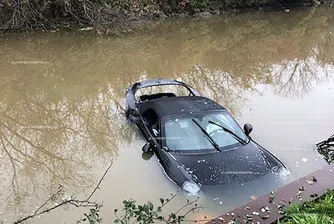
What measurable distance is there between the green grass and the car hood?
7.57 feet

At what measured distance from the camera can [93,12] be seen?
60.3 ft

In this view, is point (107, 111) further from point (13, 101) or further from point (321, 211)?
point (321, 211)

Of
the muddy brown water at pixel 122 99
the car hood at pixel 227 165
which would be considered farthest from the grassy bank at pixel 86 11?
the car hood at pixel 227 165

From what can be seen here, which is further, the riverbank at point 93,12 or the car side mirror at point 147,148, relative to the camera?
the riverbank at point 93,12

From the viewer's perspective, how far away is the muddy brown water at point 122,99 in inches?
288

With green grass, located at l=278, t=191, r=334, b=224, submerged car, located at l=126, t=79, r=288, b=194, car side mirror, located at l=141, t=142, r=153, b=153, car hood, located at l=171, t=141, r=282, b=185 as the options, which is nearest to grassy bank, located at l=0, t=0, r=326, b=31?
A: submerged car, located at l=126, t=79, r=288, b=194

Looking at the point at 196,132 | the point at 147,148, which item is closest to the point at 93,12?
the point at 147,148

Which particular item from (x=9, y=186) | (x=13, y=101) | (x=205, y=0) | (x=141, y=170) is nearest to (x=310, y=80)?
(x=141, y=170)

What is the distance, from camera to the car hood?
6.97 m

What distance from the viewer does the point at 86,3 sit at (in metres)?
18.1

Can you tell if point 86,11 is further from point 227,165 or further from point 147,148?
point 227,165

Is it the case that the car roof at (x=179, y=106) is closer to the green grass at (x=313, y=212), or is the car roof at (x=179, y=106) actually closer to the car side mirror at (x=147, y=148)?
the car side mirror at (x=147, y=148)

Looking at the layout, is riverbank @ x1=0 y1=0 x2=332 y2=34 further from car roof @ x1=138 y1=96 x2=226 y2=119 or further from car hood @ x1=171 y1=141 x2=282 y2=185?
car hood @ x1=171 y1=141 x2=282 y2=185

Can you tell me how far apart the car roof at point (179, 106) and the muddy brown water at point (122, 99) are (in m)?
0.77
